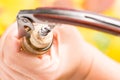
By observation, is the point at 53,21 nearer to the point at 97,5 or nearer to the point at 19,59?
the point at 19,59

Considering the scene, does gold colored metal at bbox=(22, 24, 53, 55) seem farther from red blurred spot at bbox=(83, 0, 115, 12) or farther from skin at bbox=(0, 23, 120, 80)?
red blurred spot at bbox=(83, 0, 115, 12)

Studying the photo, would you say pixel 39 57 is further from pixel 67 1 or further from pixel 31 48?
pixel 67 1

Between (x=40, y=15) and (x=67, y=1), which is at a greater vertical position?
(x=67, y=1)

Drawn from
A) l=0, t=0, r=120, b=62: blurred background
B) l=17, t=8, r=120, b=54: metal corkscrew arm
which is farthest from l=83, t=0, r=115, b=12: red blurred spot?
l=17, t=8, r=120, b=54: metal corkscrew arm

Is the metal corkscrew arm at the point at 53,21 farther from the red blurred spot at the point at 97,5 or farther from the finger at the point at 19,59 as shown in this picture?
the red blurred spot at the point at 97,5

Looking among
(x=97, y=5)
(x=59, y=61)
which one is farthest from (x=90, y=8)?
(x=59, y=61)

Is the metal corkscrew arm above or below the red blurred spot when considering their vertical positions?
below

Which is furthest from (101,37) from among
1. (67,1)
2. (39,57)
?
(39,57)

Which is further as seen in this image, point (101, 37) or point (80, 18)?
point (101, 37)
